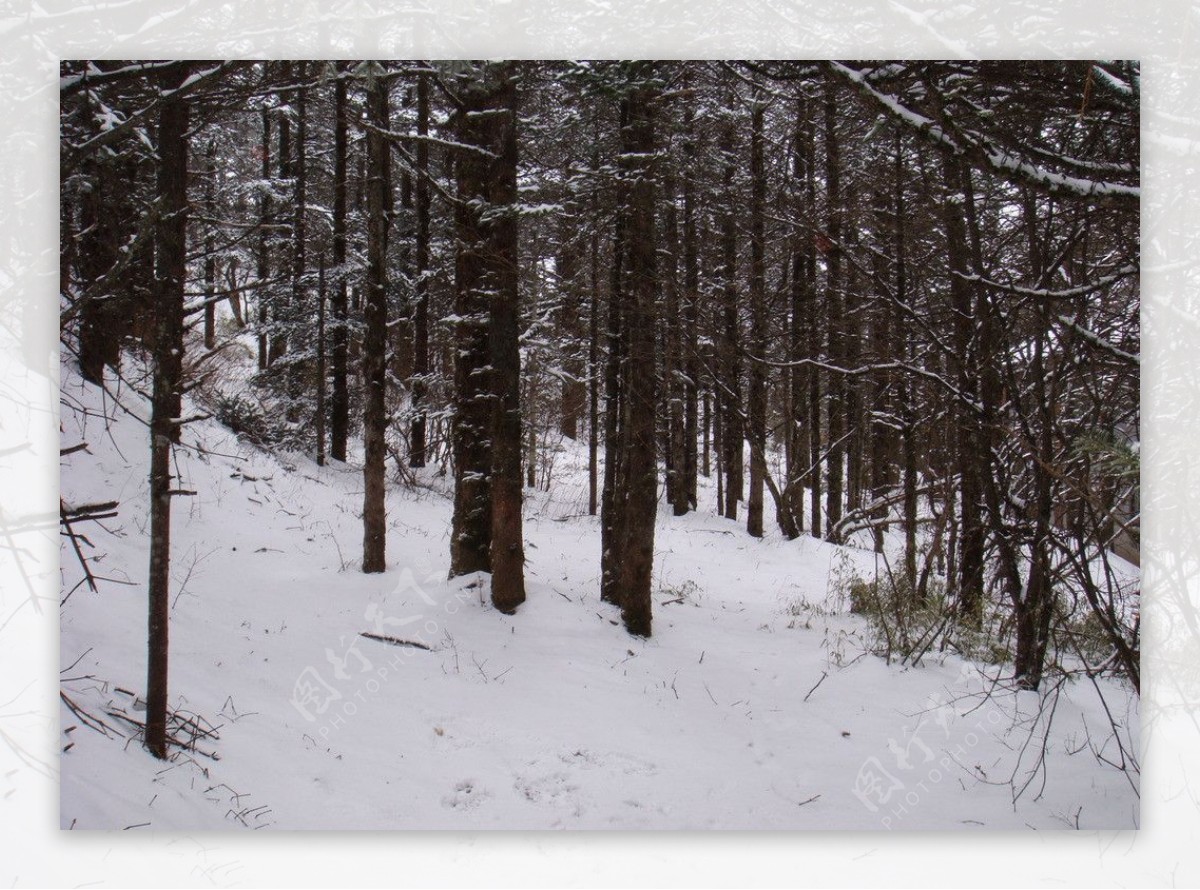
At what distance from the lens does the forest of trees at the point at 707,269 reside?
3.48 meters

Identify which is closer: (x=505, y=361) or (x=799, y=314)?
(x=505, y=361)

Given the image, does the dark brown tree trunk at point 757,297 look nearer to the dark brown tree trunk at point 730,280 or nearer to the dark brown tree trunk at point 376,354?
the dark brown tree trunk at point 730,280

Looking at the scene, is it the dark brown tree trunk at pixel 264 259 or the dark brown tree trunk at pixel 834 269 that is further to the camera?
the dark brown tree trunk at pixel 264 259

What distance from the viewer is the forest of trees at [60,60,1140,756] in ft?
11.4

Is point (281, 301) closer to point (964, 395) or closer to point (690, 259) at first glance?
point (690, 259)

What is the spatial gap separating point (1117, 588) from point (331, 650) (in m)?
4.55

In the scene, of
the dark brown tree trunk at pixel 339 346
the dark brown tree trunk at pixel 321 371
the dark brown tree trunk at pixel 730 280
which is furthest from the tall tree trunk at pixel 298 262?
the dark brown tree trunk at pixel 730 280

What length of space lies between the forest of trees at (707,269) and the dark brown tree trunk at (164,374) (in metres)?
0.01

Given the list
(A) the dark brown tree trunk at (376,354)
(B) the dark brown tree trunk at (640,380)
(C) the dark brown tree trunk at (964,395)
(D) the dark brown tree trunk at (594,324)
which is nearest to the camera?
(C) the dark brown tree trunk at (964,395)

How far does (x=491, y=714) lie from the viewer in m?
4.36

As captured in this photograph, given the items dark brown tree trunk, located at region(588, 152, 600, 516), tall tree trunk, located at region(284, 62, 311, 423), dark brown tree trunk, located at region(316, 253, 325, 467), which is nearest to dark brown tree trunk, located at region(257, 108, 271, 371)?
tall tree trunk, located at region(284, 62, 311, 423)

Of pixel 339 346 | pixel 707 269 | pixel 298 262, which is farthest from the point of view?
pixel 339 346

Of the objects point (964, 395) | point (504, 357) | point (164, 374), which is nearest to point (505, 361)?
point (504, 357)

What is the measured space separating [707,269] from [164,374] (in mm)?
5638
